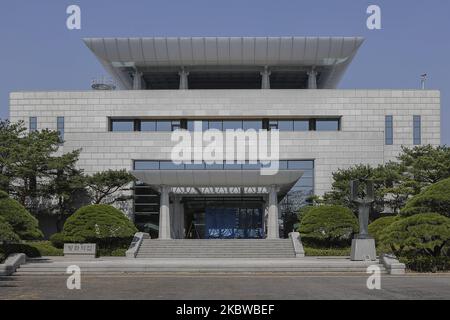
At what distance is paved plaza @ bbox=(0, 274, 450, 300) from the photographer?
17375 mm

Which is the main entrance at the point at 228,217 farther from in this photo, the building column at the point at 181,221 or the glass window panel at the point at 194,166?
the glass window panel at the point at 194,166

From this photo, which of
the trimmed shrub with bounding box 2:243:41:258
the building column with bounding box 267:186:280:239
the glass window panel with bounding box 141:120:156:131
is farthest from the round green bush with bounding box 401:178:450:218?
the glass window panel with bounding box 141:120:156:131

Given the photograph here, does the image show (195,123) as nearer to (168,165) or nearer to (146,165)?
(168,165)

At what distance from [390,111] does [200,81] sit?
1704 centimetres

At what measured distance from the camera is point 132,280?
22.8 meters

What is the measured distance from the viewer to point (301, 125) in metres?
50.0

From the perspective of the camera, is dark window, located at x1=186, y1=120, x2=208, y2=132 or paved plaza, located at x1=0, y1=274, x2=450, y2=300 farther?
dark window, located at x1=186, y1=120, x2=208, y2=132

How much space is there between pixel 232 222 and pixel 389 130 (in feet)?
47.9

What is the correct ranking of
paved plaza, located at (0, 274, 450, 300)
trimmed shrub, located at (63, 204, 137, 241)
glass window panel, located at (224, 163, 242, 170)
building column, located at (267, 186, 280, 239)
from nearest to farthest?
paved plaza, located at (0, 274, 450, 300)
trimmed shrub, located at (63, 204, 137, 241)
building column, located at (267, 186, 280, 239)
glass window panel, located at (224, 163, 242, 170)

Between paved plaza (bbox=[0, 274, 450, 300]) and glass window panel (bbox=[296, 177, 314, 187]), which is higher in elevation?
glass window panel (bbox=[296, 177, 314, 187])

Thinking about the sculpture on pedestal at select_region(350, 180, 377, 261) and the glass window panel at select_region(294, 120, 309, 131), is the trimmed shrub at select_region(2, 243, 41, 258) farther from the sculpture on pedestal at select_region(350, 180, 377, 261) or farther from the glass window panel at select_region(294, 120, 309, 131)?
the glass window panel at select_region(294, 120, 309, 131)

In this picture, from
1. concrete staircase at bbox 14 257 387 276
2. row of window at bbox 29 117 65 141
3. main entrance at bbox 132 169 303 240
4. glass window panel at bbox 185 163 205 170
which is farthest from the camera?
row of window at bbox 29 117 65 141

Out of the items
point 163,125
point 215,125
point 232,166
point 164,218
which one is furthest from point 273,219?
point 163,125

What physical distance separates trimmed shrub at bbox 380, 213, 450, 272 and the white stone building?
20536mm
